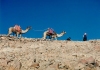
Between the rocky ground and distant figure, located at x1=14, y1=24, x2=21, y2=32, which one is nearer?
the rocky ground

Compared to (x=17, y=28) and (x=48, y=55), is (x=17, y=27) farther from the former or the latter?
(x=48, y=55)

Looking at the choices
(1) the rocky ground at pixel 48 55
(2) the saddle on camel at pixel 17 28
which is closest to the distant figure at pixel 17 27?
(2) the saddle on camel at pixel 17 28

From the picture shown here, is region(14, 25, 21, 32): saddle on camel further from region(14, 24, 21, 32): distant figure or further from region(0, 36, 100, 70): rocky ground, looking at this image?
region(0, 36, 100, 70): rocky ground

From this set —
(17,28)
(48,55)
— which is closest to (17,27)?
(17,28)

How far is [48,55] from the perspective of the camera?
871 inches

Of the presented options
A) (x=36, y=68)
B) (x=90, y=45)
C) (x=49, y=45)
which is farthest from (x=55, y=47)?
(x=36, y=68)

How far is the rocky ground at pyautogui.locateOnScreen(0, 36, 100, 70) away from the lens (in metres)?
20.4

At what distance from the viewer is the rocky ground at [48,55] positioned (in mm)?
20391

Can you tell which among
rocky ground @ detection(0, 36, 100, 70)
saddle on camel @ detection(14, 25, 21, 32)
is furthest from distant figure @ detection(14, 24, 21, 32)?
rocky ground @ detection(0, 36, 100, 70)

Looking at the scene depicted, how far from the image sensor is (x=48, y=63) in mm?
20578

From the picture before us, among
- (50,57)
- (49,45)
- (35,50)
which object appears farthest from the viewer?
(49,45)

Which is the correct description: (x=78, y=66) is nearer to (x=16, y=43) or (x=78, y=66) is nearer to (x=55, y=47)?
(x=55, y=47)

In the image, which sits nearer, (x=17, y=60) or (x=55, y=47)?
(x=17, y=60)

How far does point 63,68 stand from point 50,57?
1750 mm
